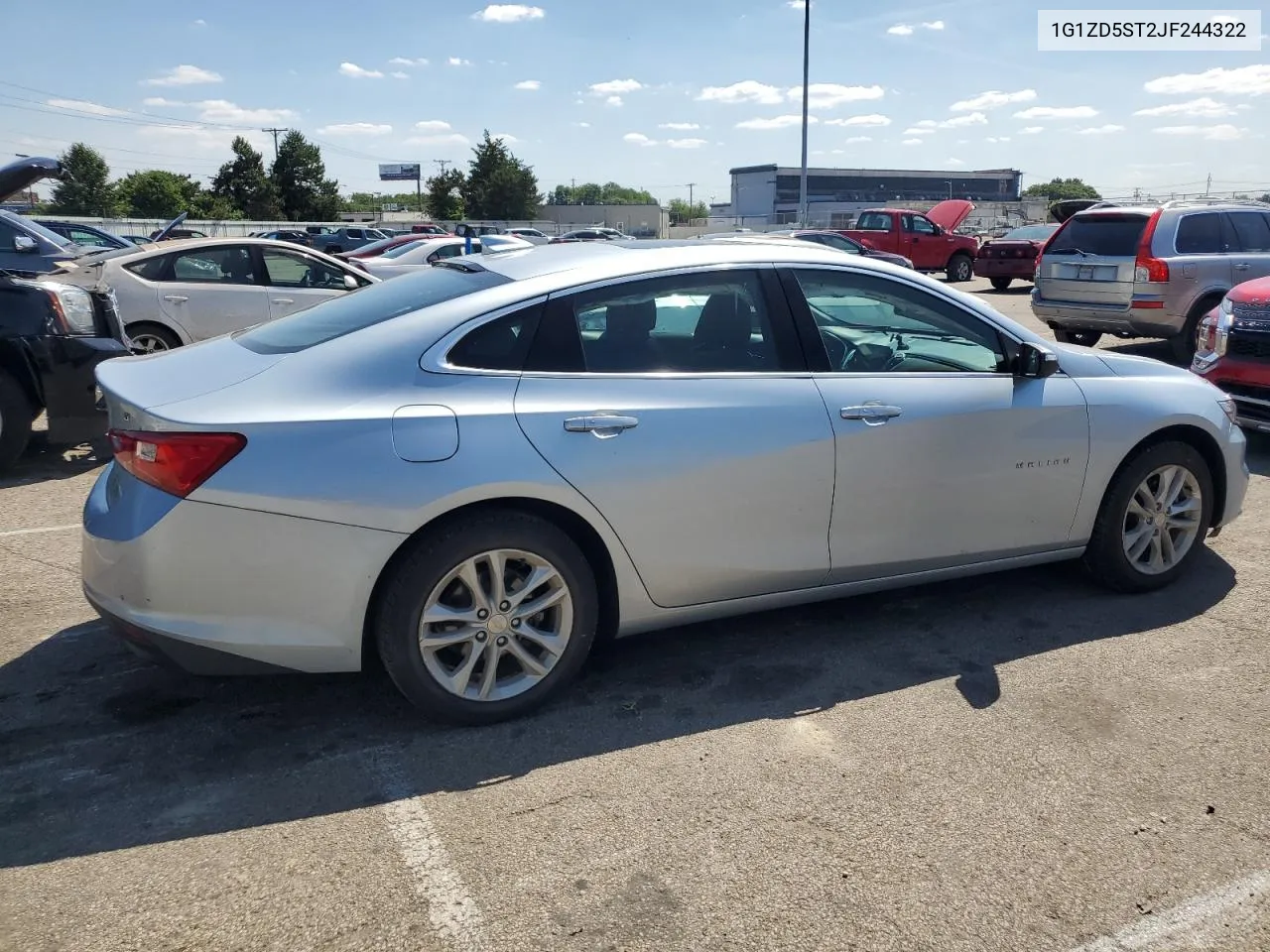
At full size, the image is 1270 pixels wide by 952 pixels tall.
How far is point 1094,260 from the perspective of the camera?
11258 millimetres

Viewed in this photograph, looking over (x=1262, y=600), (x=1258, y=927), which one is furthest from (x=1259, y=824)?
(x=1262, y=600)

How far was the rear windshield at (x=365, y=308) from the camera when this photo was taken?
3475 millimetres

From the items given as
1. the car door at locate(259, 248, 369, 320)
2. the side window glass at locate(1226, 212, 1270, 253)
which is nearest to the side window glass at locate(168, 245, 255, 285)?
the car door at locate(259, 248, 369, 320)

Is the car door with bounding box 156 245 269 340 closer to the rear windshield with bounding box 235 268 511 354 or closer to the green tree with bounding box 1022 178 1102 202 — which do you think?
the rear windshield with bounding box 235 268 511 354

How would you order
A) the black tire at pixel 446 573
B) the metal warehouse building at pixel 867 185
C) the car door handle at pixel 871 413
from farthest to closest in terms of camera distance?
the metal warehouse building at pixel 867 185
the car door handle at pixel 871 413
the black tire at pixel 446 573

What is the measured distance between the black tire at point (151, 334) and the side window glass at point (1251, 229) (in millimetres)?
11060

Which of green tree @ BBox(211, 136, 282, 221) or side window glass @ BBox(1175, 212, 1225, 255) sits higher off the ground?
green tree @ BBox(211, 136, 282, 221)

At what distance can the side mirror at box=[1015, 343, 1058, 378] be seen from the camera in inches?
159

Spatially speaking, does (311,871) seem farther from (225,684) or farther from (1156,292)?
(1156,292)

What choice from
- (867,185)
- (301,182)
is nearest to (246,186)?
(301,182)

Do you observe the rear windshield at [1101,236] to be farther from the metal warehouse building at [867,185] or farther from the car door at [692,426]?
the metal warehouse building at [867,185]

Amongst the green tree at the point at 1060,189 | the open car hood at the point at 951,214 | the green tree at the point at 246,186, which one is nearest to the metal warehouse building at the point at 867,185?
the green tree at the point at 1060,189

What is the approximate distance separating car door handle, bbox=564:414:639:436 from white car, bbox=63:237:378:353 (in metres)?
6.68

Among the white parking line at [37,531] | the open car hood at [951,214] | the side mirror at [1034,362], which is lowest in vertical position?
the white parking line at [37,531]
